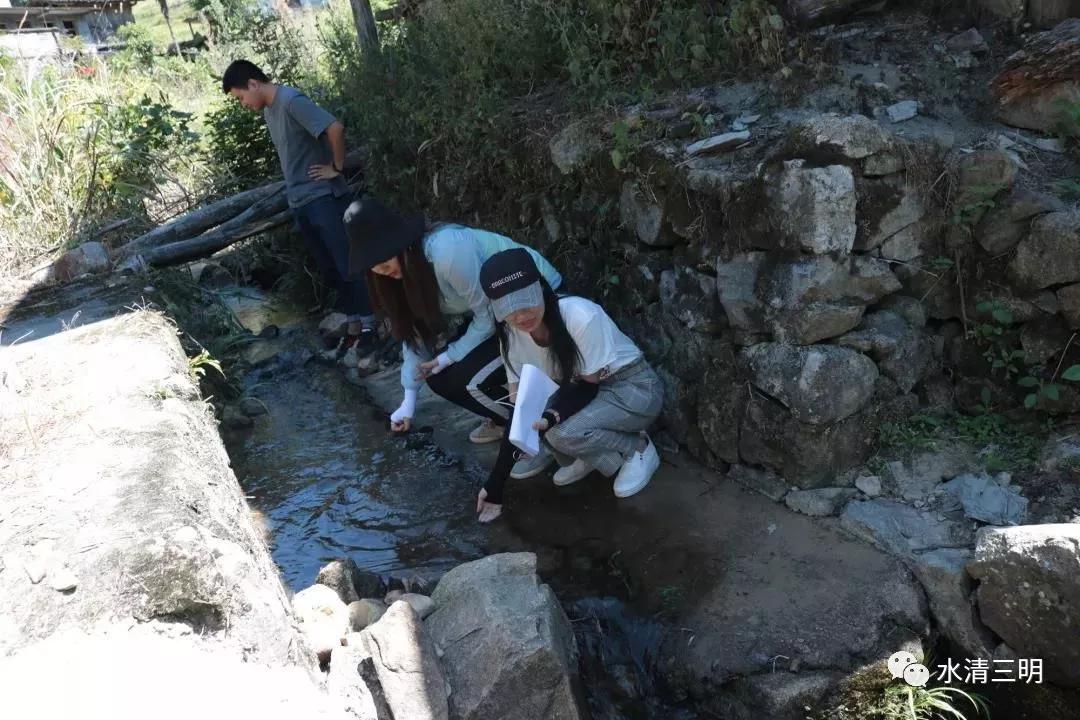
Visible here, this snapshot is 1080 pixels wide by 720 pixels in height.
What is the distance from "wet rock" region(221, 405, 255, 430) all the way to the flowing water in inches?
2.8

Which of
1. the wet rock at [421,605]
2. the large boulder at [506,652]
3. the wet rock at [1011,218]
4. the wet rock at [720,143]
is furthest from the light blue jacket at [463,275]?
the wet rock at [1011,218]

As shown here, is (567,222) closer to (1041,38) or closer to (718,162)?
(718,162)

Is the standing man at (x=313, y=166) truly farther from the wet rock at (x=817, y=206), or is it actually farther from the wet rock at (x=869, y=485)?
the wet rock at (x=869, y=485)

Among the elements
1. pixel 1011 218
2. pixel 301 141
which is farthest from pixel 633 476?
pixel 301 141

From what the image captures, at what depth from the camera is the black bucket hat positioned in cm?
395

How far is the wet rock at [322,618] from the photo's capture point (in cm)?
295

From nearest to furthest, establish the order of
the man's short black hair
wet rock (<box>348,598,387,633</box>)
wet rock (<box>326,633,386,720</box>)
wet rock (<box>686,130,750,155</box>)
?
1. wet rock (<box>326,633,386,720</box>)
2. wet rock (<box>348,598,387,633</box>)
3. wet rock (<box>686,130,750,155</box>)
4. the man's short black hair

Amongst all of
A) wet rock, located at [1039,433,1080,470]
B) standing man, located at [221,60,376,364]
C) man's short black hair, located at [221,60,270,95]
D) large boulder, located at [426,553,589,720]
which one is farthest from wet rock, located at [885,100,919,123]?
man's short black hair, located at [221,60,270,95]

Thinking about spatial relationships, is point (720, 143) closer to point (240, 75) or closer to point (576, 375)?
→ point (576, 375)

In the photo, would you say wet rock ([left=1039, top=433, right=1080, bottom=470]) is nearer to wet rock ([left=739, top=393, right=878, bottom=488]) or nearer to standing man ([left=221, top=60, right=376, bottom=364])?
wet rock ([left=739, top=393, right=878, bottom=488])

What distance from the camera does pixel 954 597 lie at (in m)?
3.21

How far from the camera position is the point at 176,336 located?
16.5ft

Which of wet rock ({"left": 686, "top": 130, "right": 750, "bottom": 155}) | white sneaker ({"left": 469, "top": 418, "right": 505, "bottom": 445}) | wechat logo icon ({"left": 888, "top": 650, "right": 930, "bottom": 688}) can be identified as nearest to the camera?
wechat logo icon ({"left": 888, "top": 650, "right": 930, "bottom": 688})

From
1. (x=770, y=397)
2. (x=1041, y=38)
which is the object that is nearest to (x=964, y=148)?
(x=1041, y=38)
